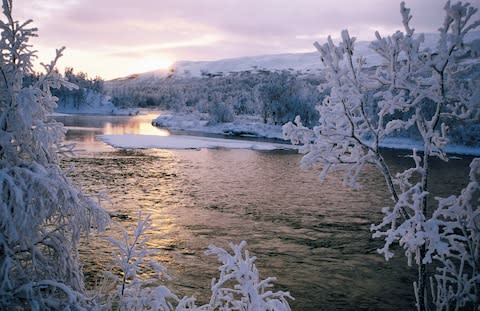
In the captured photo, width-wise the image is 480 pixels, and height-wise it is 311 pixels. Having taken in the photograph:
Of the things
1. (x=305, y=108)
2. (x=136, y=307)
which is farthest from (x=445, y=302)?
(x=305, y=108)

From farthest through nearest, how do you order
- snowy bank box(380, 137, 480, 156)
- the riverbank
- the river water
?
1. the riverbank
2. snowy bank box(380, 137, 480, 156)
3. the river water

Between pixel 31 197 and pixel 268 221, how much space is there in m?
17.3

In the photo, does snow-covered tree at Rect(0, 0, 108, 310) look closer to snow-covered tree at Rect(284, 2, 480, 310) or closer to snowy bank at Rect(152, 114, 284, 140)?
snow-covered tree at Rect(284, 2, 480, 310)

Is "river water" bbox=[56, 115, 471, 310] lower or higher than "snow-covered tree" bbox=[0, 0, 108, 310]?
lower

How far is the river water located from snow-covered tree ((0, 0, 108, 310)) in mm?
1064

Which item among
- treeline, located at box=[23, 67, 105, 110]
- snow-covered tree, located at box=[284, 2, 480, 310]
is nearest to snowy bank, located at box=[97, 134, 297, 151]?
snow-covered tree, located at box=[284, 2, 480, 310]

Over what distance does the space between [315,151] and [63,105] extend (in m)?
149

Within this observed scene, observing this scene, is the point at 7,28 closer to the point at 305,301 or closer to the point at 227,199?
the point at 305,301

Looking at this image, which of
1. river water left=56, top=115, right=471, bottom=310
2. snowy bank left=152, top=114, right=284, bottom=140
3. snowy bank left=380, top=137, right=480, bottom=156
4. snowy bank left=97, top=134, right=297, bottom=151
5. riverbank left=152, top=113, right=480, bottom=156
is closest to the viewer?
river water left=56, top=115, right=471, bottom=310

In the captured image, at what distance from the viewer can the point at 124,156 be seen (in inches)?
1607

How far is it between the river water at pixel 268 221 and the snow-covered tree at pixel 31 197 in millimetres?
1064

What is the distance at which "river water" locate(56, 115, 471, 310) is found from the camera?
46.0 feet

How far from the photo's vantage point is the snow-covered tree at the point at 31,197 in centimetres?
453

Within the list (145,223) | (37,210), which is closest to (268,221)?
(145,223)
